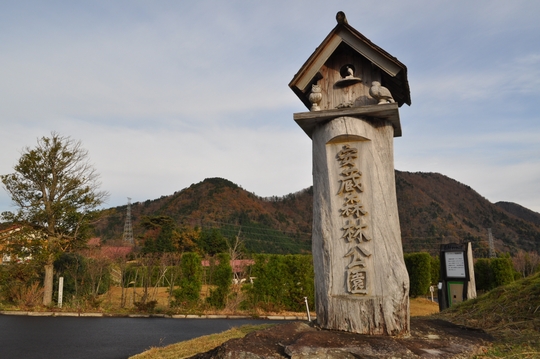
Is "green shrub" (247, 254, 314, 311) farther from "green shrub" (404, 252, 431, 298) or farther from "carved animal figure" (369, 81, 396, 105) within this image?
"carved animal figure" (369, 81, 396, 105)

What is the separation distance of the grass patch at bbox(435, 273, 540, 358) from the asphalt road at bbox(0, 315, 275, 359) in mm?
5301

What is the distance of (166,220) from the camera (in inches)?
1357

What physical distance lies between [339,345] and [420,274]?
1845cm

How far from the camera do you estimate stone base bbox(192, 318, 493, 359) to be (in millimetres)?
3846

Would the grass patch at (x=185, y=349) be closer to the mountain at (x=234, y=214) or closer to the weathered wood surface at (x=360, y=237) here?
the weathered wood surface at (x=360, y=237)

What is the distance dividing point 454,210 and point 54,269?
203 feet

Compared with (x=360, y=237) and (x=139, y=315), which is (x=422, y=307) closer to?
(x=139, y=315)

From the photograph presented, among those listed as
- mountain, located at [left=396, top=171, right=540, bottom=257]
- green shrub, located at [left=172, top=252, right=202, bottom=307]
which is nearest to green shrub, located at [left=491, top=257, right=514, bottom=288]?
green shrub, located at [left=172, top=252, right=202, bottom=307]

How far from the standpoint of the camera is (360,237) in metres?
4.96

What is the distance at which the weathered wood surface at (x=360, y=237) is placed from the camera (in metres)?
4.75

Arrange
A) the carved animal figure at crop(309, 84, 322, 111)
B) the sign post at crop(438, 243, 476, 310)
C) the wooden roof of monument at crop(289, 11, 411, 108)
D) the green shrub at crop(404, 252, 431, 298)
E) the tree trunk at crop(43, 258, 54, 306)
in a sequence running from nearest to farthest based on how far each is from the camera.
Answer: the wooden roof of monument at crop(289, 11, 411, 108)
the carved animal figure at crop(309, 84, 322, 111)
the sign post at crop(438, 243, 476, 310)
the tree trunk at crop(43, 258, 54, 306)
the green shrub at crop(404, 252, 431, 298)

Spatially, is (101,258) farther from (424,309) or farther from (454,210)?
(454,210)

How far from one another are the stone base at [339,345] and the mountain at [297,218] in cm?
3581

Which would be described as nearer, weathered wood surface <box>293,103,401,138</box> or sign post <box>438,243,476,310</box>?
weathered wood surface <box>293,103,401,138</box>
